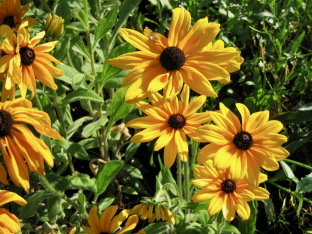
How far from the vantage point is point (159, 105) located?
4.65 ft

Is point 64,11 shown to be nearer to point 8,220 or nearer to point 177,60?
point 177,60

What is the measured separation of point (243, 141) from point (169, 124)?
307 mm

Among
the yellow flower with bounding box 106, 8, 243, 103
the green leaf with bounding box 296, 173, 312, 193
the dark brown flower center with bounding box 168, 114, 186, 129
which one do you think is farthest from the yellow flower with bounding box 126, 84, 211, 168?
the green leaf with bounding box 296, 173, 312, 193

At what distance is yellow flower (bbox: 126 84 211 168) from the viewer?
1.32 meters

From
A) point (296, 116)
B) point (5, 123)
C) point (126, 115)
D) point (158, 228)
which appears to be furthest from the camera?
point (296, 116)

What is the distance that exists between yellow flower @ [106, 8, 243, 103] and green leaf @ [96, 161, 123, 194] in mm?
509

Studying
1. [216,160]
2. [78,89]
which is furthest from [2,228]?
[216,160]

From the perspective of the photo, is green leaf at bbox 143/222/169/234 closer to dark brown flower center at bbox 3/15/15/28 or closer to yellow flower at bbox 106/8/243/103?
yellow flower at bbox 106/8/243/103

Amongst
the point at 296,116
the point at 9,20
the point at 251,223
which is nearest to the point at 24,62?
the point at 9,20

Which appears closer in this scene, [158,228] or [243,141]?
[243,141]

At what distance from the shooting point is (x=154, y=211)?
4.83 ft

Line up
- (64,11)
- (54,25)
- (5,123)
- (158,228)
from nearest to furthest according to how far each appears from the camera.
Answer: (5,123), (54,25), (158,228), (64,11)

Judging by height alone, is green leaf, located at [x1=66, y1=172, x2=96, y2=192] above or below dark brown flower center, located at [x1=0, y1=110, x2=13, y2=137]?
below

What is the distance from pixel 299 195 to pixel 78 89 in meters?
1.32
